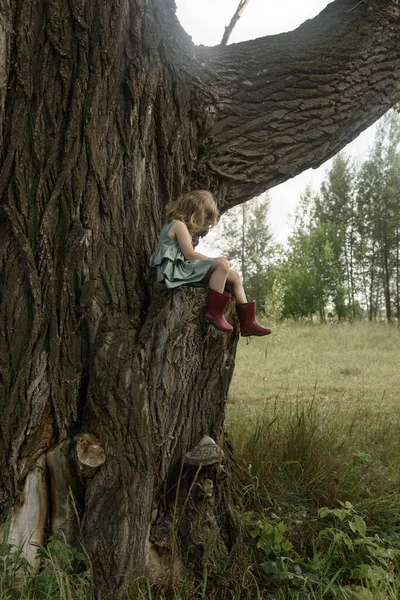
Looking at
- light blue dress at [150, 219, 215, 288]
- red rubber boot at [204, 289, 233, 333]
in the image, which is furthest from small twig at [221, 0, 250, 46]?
red rubber boot at [204, 289, 233, 333]

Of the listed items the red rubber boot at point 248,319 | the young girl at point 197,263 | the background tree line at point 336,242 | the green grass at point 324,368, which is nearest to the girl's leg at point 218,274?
the young girl at point 197,263

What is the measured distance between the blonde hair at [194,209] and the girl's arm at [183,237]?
0.17 feet

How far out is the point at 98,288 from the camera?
140 inches

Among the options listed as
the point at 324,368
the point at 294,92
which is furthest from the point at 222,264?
the point at 324,368

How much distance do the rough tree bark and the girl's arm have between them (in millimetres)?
208

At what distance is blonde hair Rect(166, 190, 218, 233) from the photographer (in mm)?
3855

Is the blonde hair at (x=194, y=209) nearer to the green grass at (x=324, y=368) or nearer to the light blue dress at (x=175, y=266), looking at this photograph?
the light blue dress at (x=175, y=266)

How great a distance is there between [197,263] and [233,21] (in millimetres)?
2327

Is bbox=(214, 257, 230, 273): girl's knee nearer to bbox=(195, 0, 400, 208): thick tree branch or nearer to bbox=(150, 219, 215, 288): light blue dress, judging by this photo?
bbox=(150, 219, 215, 288): light blue dress

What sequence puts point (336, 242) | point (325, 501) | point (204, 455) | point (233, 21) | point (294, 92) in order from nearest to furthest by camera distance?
1. point (204, 455)
2. point (325, 501)
3. point (294, 92)
4. point (233, 21)
5. point (336, 242)

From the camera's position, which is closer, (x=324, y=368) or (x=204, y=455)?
(x=204, y=455)

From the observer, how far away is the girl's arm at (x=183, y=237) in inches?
148

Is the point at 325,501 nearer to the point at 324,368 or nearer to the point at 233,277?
the point at 233,277

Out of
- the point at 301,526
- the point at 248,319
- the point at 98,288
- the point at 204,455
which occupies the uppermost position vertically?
the point at 98,288
